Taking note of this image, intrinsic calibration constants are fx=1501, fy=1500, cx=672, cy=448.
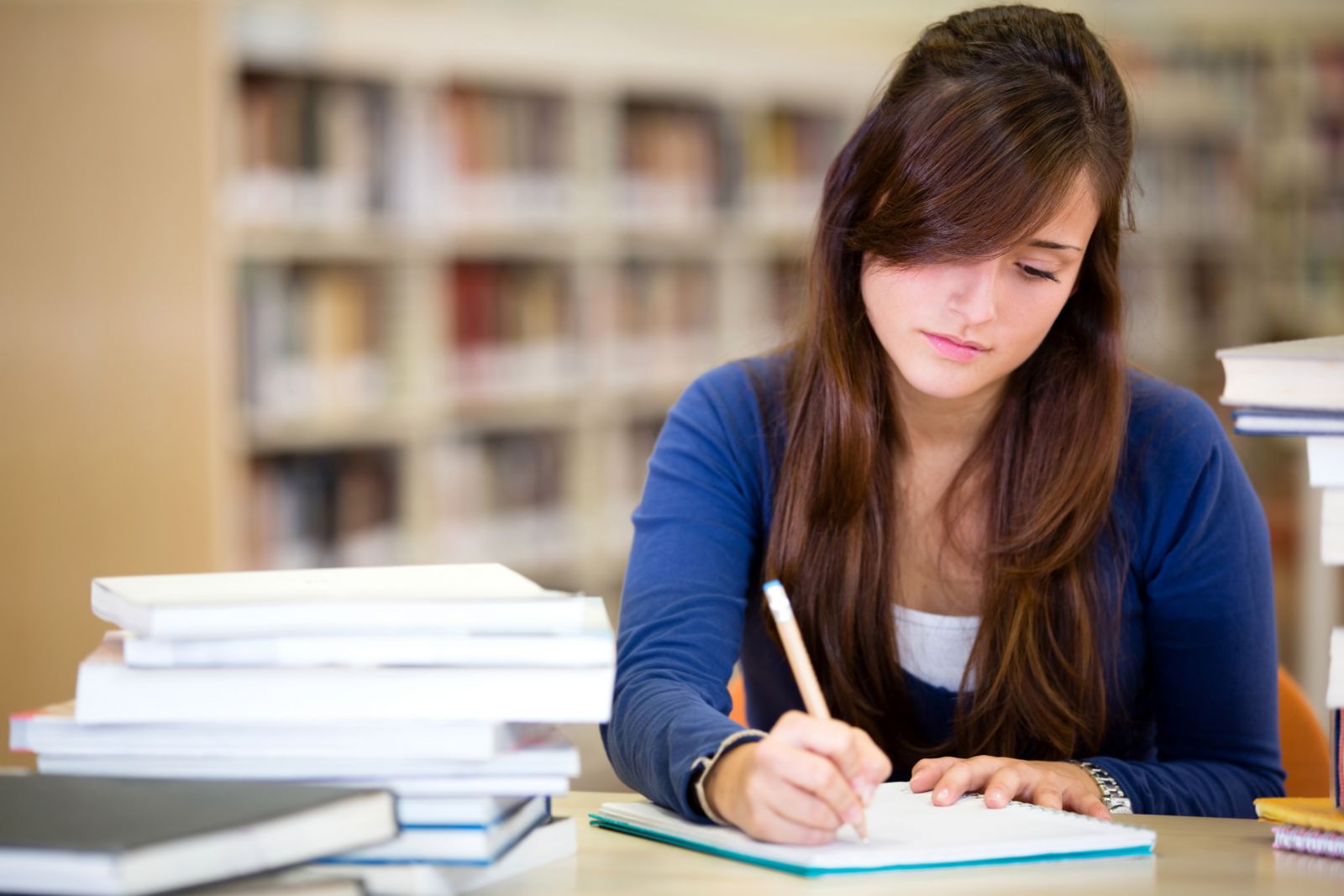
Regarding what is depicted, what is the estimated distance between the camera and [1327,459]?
87 centimetres

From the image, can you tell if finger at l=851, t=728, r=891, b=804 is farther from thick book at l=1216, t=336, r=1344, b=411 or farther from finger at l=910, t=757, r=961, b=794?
thick book at l=1216, t=336, r=1344, b=411

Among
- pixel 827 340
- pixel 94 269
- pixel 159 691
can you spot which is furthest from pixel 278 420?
pixel 159 691

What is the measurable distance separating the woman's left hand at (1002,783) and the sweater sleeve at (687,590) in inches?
5.6

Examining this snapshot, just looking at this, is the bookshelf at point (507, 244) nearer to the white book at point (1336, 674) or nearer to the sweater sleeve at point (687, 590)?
the sweater sleeve at point (687, 590)

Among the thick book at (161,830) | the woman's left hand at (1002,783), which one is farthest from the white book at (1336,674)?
the thick book at (161,830)

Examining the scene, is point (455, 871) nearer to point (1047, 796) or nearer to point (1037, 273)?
point (1047, 796)

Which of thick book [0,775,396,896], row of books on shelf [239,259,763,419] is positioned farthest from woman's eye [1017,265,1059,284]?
row of books on shelf [239,259,763,419]

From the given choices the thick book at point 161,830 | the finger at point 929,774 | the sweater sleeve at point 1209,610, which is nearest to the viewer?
the thick book at point 161,830

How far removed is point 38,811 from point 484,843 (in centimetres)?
22

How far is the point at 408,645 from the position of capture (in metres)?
0.78

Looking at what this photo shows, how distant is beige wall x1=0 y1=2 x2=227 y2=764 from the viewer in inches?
110

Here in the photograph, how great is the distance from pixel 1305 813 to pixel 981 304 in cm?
46

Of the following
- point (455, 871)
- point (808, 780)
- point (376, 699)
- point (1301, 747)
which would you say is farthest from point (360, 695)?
point (1301, 747)

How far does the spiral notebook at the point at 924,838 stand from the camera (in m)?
0.85
